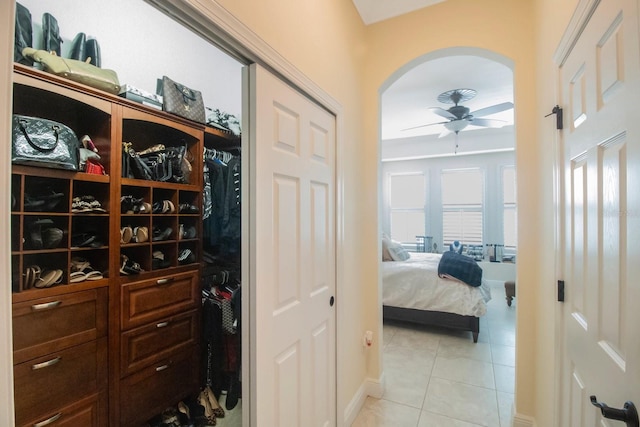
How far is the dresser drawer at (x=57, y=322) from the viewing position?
129 centimetres

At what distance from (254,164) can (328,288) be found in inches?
36.1

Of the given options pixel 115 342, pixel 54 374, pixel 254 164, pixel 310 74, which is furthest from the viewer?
pixel 115 342

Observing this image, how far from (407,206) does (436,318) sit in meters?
3.77

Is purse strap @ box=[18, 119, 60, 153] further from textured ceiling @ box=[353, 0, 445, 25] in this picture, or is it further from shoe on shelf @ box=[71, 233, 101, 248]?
textured ceiling @ box=[353, 0, 445, 25]

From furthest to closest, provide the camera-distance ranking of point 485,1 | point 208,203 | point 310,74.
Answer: point 208,203
point 485,1
point 310,74

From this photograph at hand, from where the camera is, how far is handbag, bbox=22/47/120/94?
1.34 meters

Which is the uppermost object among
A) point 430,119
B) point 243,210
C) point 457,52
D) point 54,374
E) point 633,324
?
point 430,119

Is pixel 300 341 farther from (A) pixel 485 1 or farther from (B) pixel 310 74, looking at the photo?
(A) pixel 485 1

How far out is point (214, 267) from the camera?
7.41ft

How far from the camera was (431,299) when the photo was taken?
3453 millimetres

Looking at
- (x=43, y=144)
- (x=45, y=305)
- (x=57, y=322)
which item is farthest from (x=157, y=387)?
(x=43, y=144)

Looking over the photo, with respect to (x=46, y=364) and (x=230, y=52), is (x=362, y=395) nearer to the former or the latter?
(x=46, y=364)

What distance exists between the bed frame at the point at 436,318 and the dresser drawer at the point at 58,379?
117 inches

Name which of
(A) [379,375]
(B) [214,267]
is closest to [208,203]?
(B) [214,267]
